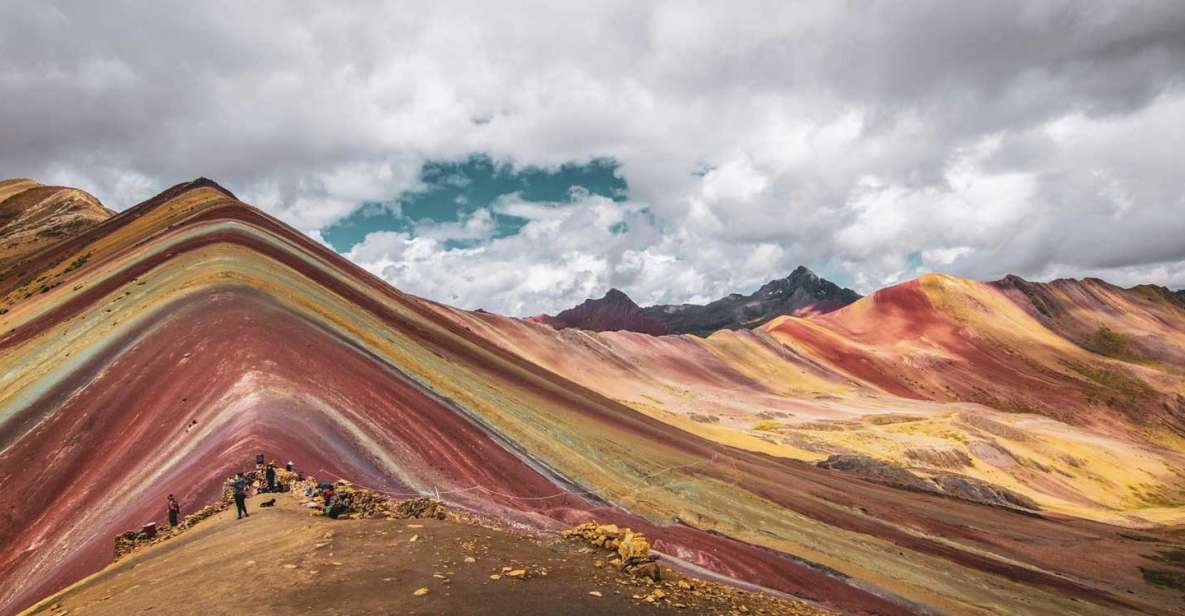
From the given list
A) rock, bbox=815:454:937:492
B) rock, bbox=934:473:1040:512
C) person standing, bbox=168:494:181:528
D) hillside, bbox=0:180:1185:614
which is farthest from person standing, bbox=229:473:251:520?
rock, bbox=934:473:1040:512

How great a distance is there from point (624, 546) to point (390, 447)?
53.3 ft

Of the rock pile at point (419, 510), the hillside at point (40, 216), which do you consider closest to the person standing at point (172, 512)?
the rock pile at point (419, 510)

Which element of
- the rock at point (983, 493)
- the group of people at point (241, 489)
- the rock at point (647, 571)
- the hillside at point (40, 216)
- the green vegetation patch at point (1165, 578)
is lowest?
the green vegetation patch at point (1165, 578)

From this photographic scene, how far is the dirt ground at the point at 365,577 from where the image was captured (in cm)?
1175

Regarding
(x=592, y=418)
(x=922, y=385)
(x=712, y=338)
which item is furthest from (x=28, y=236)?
(x=922, y=385)

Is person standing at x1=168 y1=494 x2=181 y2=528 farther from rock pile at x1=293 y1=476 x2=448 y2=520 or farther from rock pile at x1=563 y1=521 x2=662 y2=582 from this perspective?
rock pile at x1=563 y1=521 x2=662 y2=582

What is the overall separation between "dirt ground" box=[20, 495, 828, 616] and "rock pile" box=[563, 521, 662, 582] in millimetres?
424

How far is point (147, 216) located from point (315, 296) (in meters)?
51.7

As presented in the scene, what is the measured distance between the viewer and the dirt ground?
11750 millimetres

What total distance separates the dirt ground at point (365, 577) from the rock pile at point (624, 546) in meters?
0.42

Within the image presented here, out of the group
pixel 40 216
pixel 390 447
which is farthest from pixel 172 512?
pixel 40 216

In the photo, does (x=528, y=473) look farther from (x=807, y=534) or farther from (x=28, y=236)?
(x=28, y=236)

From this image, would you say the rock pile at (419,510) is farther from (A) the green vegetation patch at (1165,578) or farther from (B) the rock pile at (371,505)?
(A) the green vegetation patch at (1165,578)

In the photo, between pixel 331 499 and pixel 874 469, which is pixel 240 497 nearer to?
pixel 331 499
